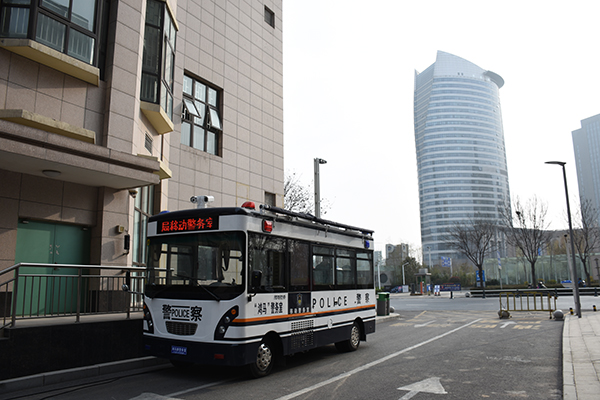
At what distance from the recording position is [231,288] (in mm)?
7520

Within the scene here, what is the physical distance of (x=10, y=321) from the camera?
24.8ft

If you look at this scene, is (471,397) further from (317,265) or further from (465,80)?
(465,80)

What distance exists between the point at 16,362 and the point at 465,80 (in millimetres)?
169672

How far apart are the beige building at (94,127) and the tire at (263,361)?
6.47m

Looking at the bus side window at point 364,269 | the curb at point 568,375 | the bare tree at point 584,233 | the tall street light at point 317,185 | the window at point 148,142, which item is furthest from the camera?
the bare tree at point 584,233

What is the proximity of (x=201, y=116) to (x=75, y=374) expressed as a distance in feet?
46.9

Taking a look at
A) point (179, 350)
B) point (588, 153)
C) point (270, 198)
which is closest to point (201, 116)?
point (270, 198)

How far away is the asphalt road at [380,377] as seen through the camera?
264 inches

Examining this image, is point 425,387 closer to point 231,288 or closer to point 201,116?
point 231,288

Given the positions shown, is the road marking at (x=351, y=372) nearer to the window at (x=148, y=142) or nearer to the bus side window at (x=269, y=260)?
the bus side window at (x=269, y=260)

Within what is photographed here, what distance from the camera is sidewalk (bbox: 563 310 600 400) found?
635 cm

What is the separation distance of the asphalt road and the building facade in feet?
600

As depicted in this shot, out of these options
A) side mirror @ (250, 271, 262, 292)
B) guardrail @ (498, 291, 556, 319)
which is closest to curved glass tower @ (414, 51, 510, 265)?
guardrail @ (498, 291, 556, 319)

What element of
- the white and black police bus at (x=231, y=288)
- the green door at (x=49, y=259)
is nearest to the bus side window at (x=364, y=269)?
the white and black police bus at (x=231, y=288)
